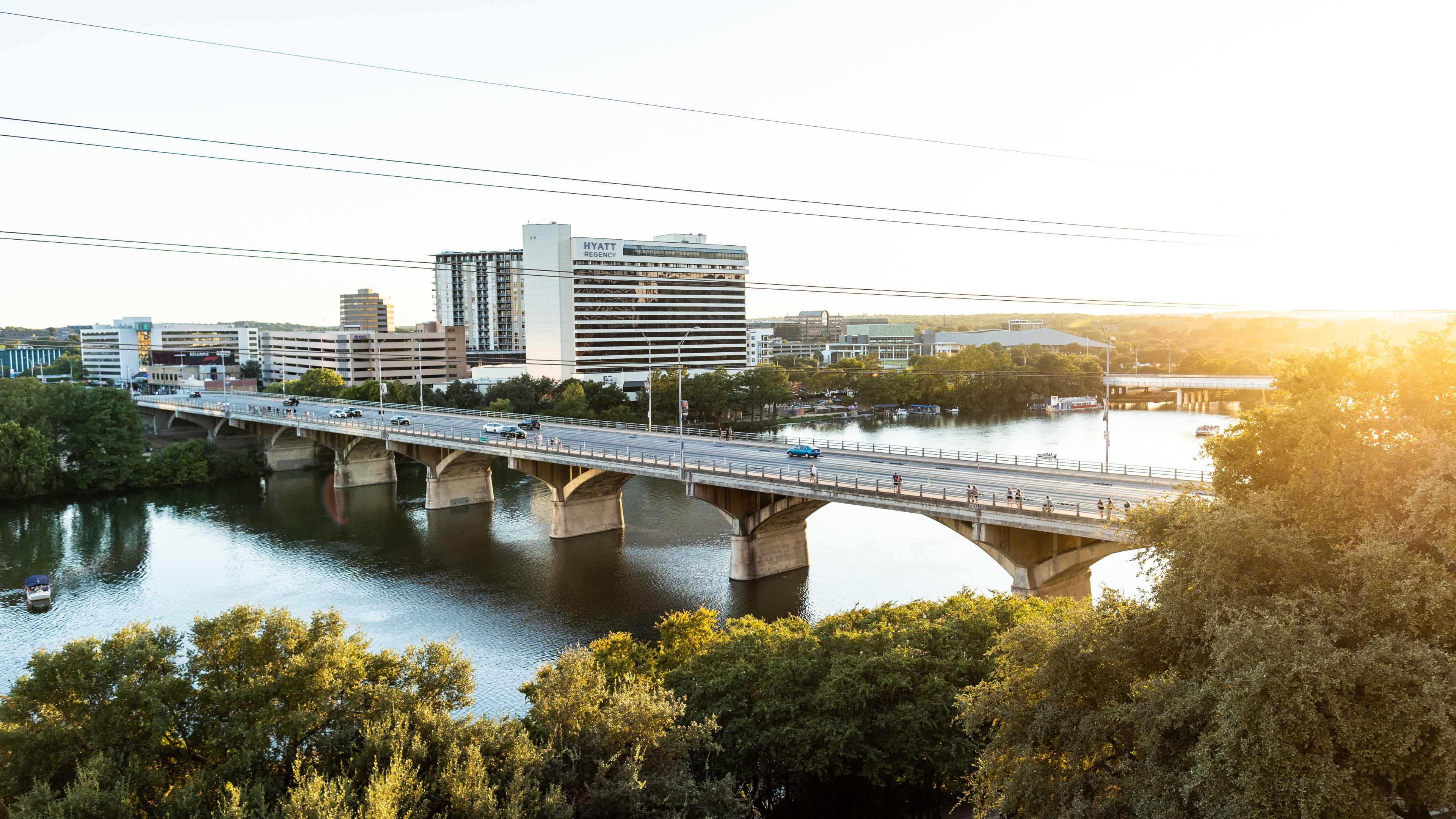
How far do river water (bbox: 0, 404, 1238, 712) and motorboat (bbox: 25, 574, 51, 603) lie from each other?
0.61 metres

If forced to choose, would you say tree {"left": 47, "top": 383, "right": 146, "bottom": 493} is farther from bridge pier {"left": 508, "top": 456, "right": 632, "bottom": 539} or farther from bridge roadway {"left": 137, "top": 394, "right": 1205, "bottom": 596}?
bridge pier {"left": 508, "top": 456, "right": 632, "bottom": 539}

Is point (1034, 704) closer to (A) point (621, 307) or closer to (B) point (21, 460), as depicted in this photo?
(B) point (21, 460)

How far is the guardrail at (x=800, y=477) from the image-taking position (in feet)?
101

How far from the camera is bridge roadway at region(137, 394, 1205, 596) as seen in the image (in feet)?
107

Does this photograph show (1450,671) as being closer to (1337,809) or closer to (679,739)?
(1337,809)

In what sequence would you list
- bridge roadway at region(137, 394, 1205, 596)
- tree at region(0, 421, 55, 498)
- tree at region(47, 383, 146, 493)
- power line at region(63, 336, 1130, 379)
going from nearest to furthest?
bridge roadway at region(137, 394, 1205, 596) < tree at region(0, 421, 55, 498) < tree at region(47, 383, 146, 493) < power line at region(63, 336, 1130, 379)


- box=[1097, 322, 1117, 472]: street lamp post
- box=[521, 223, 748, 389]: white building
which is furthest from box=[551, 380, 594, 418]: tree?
box=[1097, 322, 1117, 472]: street lamp post

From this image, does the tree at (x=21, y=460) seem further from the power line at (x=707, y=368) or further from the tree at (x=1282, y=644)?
the tree at (x=1282, y=644)

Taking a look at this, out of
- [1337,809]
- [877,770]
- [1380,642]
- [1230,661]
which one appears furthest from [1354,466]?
[877,770]

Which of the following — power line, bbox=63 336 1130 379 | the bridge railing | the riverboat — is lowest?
the riverboat

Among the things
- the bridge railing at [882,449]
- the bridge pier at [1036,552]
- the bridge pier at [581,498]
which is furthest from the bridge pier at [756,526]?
the bridge pier at [1036,552]

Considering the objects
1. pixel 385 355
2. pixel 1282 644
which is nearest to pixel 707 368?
pixel 385 355

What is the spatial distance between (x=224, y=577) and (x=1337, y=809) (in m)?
48.2

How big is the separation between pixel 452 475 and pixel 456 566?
16.9 metres
